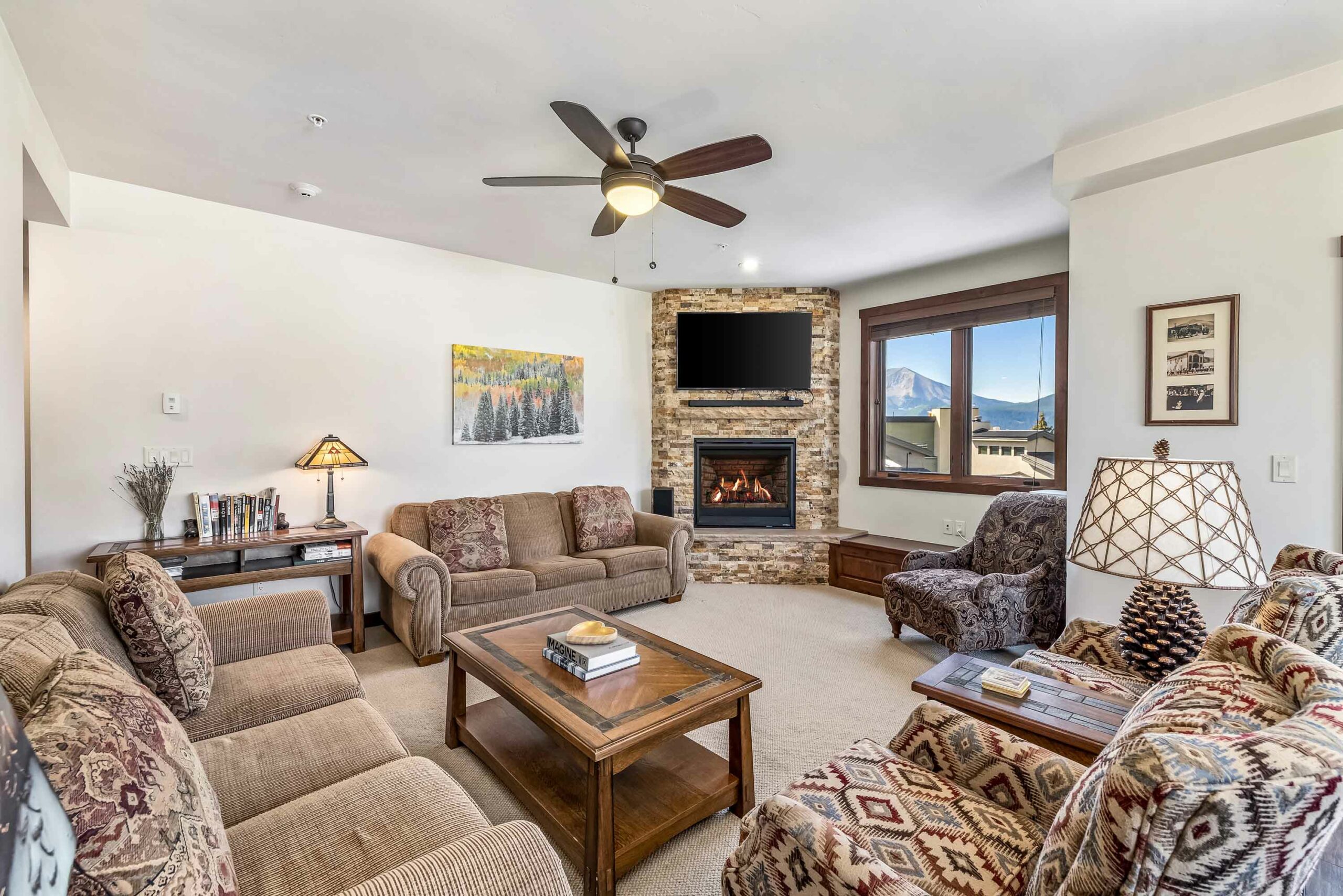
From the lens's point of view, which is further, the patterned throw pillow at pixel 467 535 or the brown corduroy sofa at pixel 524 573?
the patterned throw pillow at pixel 467 535

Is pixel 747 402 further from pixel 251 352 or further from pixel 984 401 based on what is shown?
pixel 251 352

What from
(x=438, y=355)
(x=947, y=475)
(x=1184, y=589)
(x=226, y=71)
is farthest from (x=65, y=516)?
(x=947, y=475)

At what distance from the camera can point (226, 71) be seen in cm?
212

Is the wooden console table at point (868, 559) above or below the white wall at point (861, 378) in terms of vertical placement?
below

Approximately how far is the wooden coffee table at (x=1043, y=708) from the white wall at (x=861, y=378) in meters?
2.86

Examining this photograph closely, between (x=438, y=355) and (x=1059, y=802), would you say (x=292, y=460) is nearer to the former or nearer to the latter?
(x=438, y=355)

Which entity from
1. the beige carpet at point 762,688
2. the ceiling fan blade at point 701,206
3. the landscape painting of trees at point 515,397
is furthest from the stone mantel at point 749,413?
the ceiling fan blade at point 701,206

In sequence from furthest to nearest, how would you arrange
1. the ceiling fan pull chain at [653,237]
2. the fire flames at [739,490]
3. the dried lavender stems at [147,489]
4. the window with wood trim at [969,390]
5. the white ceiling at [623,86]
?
the fire flames at [739,490]
the window with wood trim at [969,390]
the ceiling fan pull chain at [653,237]
the dried lavender stems at [147,489]
the white ceiling at [623,86]

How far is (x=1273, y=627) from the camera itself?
1.28 metres

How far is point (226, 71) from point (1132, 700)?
362 cm

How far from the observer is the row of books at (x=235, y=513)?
322 cm

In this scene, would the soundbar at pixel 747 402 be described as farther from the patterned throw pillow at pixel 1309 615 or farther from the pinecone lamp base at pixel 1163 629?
the patterned throw pillow at pixel 1309 615

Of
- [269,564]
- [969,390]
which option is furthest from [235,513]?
[969,390]

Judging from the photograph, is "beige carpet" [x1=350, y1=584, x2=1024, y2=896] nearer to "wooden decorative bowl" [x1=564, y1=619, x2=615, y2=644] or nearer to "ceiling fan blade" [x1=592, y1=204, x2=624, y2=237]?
Answer: "wooden decorative bowl" [x1=564, y1=619, x2=615, y2=644]
